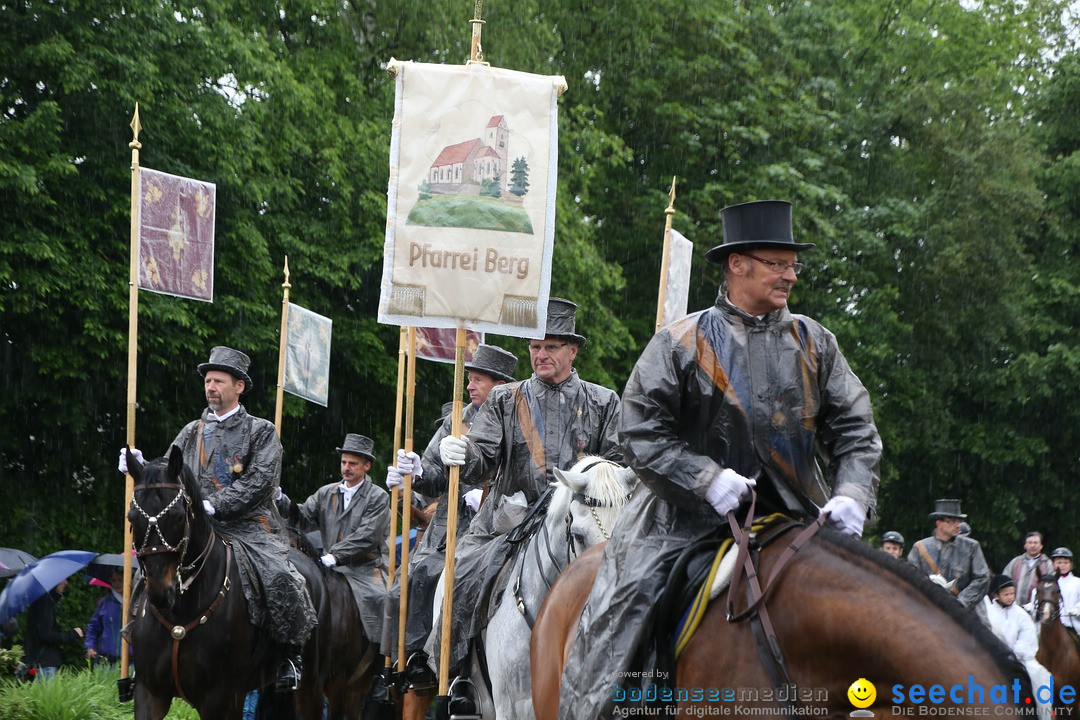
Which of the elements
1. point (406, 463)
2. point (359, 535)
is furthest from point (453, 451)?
point (359, 535)

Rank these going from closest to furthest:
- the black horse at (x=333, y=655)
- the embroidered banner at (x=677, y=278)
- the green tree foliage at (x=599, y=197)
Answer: the embroidered banner at (x=677, y=278)
the black horse at (x=333, y=655)
the green tree foliage at (x=599, y=197)

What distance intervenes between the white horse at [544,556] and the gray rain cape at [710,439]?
4.86ft

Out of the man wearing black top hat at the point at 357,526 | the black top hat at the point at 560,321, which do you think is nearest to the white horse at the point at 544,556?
the black top hat at the point at 560,321

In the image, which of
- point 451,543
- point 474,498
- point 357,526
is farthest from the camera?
point 357,526

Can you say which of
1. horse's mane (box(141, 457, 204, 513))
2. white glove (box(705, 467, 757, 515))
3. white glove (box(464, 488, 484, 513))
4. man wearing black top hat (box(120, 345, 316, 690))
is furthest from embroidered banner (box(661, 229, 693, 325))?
white glove (box(705, 467, 757, 515))

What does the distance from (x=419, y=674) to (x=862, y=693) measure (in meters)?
5.31

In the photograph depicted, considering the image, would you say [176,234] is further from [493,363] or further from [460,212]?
[460,212]

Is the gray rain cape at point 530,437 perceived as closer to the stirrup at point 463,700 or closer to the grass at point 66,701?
the stirrup at point 463,700

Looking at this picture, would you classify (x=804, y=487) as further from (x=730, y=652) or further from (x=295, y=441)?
(x=295, y=441)

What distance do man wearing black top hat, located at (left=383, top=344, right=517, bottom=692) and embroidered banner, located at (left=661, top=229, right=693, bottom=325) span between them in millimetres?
1213

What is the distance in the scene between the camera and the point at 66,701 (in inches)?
419

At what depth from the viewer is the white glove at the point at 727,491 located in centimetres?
470

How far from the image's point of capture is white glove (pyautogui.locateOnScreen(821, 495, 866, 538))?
4.63m

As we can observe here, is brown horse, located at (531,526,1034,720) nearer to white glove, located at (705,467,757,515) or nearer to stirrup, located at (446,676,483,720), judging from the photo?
white glove, located at (705,467,757,515)
